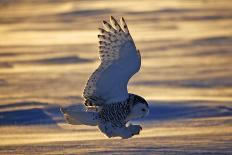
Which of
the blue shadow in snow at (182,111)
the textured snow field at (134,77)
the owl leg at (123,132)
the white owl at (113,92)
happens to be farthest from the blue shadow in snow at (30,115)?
the owl leg at (123,132)

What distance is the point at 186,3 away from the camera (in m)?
22.3

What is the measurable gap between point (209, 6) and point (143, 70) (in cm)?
823

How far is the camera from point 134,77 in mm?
13359

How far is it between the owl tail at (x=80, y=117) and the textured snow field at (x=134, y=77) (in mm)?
761

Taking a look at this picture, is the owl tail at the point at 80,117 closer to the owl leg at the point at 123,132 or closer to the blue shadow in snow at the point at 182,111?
the owl leg at the point at 123,132

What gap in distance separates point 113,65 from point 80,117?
0.51m

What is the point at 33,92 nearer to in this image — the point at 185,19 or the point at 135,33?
the point at 135,33

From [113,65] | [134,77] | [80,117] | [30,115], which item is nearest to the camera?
[113,65]

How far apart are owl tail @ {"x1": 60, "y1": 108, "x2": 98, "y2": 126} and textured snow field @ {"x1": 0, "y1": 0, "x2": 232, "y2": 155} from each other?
2.50 ft

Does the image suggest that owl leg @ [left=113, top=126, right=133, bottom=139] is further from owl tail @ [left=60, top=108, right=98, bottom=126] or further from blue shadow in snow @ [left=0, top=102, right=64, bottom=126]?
blue shadow in snow @ [left=0, top=102, right=64, bottom=126]

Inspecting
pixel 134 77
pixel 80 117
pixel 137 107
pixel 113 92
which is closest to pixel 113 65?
pixel 113 92

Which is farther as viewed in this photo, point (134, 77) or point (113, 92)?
point (134, 77)

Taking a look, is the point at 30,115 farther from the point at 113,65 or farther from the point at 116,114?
the point at 113,65

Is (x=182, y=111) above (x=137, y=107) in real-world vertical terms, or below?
below
